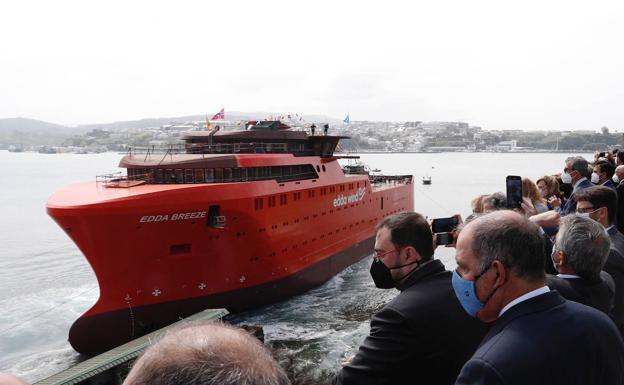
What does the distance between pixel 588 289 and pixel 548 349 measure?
156 centimetres

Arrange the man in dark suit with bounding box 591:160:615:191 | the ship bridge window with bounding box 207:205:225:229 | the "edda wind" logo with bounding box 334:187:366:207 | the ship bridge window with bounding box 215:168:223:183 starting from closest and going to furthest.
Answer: the man in dark suit with bounding box 591:160:615:191 → the ship bridge window with bounding box 207:205:225:229 → the ship bridge window with bounding box 215:168:223:183 → the "edda wind" logo with bounding box 334:187:366:207

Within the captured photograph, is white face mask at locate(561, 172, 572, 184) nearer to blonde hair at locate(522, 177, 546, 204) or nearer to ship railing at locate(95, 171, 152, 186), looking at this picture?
blonde hair at locate(522, 177, 546, 204)

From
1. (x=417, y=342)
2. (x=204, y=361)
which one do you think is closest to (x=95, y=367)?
(x=417, y=342)

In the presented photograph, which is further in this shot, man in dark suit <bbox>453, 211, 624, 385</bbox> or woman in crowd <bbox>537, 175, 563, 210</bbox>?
woman in crowd <bbox>537, 175, 563, 210</bbox>

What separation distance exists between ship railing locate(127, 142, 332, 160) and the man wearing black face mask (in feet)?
42.7

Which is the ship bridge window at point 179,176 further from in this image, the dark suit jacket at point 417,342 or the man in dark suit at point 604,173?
the dark suit jacket at point 417,342

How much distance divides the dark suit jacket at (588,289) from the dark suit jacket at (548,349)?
1.02m

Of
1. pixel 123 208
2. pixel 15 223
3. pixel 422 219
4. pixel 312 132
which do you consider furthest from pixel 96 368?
pixel 15 223

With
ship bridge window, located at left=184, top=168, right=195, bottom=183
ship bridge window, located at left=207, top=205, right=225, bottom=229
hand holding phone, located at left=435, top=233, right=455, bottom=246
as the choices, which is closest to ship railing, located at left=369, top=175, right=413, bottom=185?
ship bridge window, located at left=184, top=168, right=195, bottom=183

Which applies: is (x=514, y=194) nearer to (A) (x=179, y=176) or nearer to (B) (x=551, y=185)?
(B) (x=551, y=185)

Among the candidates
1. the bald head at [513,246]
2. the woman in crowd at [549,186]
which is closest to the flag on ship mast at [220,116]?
the woman in crowd at [549,186]

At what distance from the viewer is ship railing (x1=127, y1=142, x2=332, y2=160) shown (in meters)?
15.2

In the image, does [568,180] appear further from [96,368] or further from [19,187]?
[19,187]

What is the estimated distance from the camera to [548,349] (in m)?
1.92
